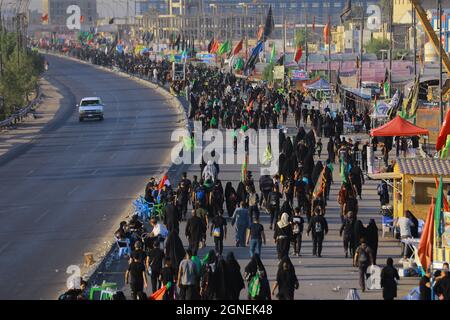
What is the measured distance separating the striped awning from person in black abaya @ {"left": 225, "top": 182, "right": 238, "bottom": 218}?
12.3 feet

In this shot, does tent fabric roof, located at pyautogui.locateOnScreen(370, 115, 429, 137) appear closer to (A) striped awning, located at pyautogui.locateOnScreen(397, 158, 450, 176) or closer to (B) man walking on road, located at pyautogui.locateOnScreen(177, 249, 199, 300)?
(A) striped awning, located at pyautogui.locateOnScreen(397, 158, 450, 176)

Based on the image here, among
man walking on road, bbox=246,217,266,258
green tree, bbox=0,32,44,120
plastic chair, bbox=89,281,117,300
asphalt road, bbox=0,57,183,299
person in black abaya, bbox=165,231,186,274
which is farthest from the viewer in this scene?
green tree, bbox=0,32,44,120

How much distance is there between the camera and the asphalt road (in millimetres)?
26312

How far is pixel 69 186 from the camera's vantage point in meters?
39.5

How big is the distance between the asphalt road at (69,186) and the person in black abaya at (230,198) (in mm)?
2582

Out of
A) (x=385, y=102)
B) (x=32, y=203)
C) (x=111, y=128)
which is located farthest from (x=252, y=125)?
(x=32, y=203)

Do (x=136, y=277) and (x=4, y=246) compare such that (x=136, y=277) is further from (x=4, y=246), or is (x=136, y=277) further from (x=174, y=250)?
(x=4, y=246)

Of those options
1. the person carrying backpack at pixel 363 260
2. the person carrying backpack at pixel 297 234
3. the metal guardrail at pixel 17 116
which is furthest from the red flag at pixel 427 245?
the metal guardrail at pixel 17 116

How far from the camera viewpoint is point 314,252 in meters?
26.0

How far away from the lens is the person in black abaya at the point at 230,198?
3050 cm

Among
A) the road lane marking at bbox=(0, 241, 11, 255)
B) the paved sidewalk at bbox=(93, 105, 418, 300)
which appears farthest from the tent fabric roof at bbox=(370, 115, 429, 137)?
the road lane marking at bbox=(0, 241, 11, 255)

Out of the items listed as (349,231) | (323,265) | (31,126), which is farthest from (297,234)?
(31,126)

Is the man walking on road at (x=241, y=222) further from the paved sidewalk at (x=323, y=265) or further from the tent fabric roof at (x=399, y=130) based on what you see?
the tent fabric roof at (x=399, y=130)
